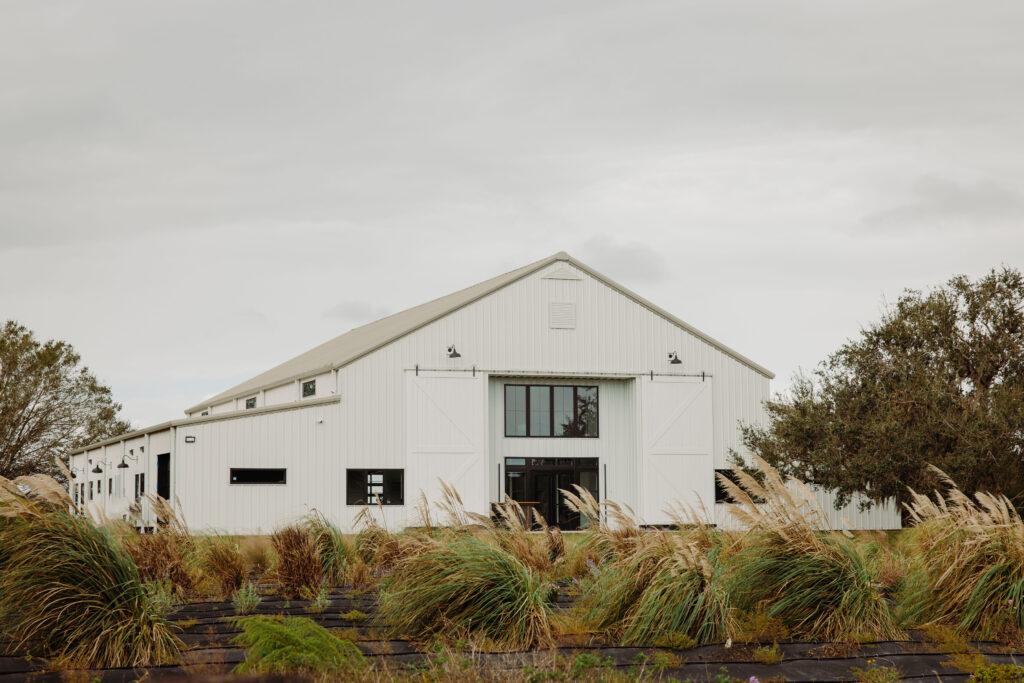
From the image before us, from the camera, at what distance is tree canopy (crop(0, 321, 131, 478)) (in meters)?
44.7

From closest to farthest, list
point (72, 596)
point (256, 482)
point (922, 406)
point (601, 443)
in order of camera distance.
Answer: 1. point (72, 596)
2. point (922, 406)
3. point (256, 482)
4. point (601, 443)

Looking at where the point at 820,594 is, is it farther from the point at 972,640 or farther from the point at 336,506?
the point at 336,506

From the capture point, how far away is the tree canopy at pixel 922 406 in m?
22.8

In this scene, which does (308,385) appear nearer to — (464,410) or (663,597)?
(464,410)

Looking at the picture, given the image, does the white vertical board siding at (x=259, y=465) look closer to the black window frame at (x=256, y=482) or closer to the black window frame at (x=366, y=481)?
the black window frame at (x=256, y=482)

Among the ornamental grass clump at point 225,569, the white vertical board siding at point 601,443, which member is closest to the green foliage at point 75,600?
the ornamental grass clump at point 225,569

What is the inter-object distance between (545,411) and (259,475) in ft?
27.4

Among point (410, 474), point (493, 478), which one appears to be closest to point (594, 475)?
point (493, 478)

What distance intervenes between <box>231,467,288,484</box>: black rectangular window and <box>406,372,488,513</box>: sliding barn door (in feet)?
11.1

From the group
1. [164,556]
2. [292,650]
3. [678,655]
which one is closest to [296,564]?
[164,556]

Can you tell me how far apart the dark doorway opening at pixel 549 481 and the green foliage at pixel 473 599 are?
2127cm

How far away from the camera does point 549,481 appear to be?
31.5 meters

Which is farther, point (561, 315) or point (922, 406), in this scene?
point (561, 315)

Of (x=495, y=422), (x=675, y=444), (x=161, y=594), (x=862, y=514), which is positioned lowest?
(x=862, y=514)
